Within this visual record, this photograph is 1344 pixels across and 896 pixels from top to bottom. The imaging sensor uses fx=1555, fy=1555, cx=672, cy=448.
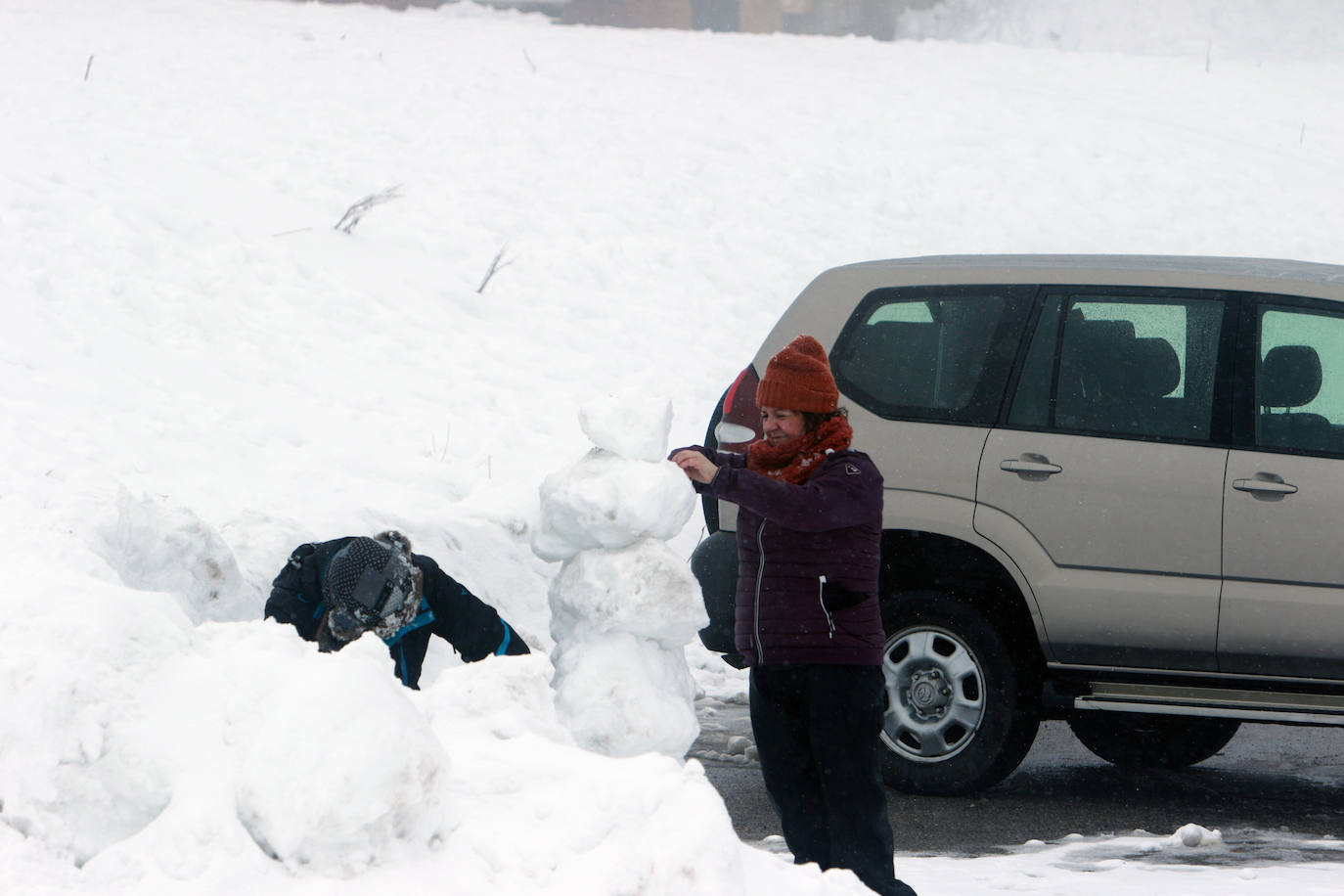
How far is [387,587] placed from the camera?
4.19m

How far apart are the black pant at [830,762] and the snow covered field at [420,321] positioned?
514 millimetres

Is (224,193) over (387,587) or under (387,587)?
over

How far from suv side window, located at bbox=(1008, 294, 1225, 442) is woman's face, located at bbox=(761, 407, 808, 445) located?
5.81 ft

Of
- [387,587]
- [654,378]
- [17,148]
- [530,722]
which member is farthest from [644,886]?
[17,148]

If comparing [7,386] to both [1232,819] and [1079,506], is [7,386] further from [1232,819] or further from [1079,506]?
[1232,819]

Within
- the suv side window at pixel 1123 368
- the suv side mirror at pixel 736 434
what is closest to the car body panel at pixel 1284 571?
the suv side window at pixel 1123 368

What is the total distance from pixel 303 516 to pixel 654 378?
431 centimetres

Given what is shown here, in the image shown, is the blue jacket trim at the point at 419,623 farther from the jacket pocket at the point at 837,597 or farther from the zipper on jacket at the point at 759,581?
the jacket pocket at the point at 837,597

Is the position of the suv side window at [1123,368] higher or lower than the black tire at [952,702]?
higher

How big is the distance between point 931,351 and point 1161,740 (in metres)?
Answer: 1.94

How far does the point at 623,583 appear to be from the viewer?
14.0 ft

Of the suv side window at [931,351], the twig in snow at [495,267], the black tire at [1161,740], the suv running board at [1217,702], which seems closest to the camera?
the suv running board at [1217,702]

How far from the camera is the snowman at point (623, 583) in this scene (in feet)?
13.9

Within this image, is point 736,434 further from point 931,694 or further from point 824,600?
point 824,600
